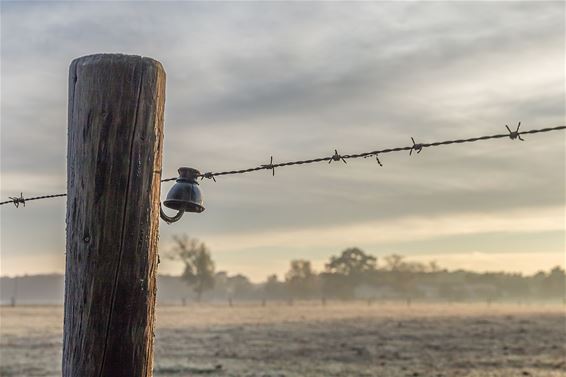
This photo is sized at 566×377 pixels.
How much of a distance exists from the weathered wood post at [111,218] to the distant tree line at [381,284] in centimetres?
14529

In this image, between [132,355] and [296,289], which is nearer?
[132,355]

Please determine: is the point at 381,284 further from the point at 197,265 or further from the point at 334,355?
the point at 334,355

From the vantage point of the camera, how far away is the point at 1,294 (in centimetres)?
16750

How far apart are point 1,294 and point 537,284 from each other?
465 ft

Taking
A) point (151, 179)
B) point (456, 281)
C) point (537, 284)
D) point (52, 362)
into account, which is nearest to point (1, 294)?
point (456, 281)

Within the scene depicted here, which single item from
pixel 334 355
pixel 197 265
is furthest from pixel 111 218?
pixel 197 265

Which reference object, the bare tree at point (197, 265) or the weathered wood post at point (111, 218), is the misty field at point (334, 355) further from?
the bare tree at point (197, 265)

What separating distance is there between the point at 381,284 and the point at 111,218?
523 ft

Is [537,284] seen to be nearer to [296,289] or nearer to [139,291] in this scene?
[296,289]

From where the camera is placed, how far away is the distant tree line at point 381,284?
155 meters

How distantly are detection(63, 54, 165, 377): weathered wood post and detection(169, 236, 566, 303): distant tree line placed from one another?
145289 mm

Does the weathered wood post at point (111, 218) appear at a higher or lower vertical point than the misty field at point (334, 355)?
higher

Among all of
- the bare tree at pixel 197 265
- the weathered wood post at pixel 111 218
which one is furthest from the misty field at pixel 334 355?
the bare tree at pixel 197 265

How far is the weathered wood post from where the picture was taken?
3000mm
